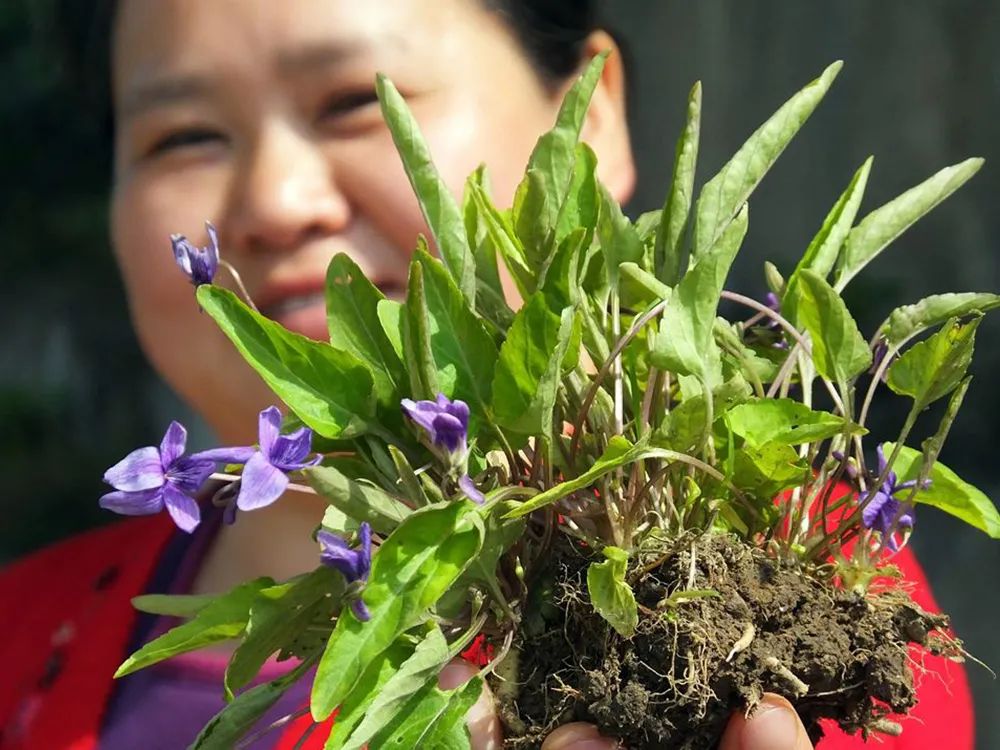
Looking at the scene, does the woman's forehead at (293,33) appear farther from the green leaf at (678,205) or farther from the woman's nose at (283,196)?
the green leaf at (678,205)

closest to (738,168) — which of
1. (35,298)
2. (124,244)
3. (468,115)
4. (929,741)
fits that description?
(468,115)

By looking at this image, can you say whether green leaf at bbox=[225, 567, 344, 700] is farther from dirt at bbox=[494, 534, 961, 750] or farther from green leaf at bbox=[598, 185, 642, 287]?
green leaf at bbox=[598, 185, 642, 287]

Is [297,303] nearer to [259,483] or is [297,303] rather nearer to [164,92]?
[164,92]

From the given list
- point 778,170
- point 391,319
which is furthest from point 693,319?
point 778,170

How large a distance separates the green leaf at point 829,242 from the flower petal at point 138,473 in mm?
371

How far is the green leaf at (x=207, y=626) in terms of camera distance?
1.68 feet

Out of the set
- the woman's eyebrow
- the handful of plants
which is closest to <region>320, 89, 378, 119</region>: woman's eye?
the woman's eyebrow

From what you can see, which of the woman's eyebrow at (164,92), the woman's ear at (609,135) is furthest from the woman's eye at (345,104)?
the woman's ear at (609,135)

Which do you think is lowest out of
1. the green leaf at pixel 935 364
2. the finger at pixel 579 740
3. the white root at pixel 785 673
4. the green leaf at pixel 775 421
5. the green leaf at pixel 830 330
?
the white root at pixel 785 673

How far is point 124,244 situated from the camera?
1.09 metres

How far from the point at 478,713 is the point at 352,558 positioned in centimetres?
16

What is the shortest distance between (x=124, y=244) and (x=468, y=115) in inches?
15.1

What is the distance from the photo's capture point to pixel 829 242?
658 mm

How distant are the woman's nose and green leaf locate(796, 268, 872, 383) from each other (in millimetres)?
520
